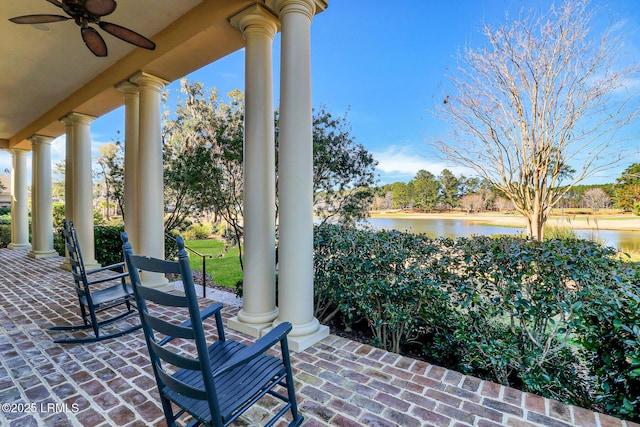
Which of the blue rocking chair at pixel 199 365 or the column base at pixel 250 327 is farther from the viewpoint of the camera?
the column base at pixel 250 327

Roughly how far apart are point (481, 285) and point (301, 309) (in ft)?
5.29

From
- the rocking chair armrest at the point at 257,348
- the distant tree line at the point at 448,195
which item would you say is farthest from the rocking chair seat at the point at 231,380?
the distant tree line at the point at 448,195

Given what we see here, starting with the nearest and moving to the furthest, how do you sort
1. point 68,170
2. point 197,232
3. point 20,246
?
point 68,170 < point 197,232 < point 20,246

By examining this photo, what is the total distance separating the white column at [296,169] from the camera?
271cm

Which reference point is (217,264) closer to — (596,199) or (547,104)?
(547,104)

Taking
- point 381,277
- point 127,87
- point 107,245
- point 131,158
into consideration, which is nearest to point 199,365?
point 381,277

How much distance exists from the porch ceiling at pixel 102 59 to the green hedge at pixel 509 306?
8.80 feet

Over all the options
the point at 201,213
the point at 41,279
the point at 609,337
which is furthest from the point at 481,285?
the point at 41,279

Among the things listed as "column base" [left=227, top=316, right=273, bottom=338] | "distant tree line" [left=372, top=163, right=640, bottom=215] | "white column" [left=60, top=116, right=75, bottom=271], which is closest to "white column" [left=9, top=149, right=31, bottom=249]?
"white column" [left=60, top=116, right=75, bottom=271]

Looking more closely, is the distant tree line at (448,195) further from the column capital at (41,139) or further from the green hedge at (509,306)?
the column capital at (41,139)

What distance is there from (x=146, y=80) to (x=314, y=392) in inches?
171

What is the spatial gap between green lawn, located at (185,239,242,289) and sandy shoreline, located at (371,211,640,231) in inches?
153

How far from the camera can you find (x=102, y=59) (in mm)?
4441

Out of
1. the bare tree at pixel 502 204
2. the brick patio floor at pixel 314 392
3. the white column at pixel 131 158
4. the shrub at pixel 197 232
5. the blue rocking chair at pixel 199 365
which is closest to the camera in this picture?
the blue rocking chair at pixel 199 365
